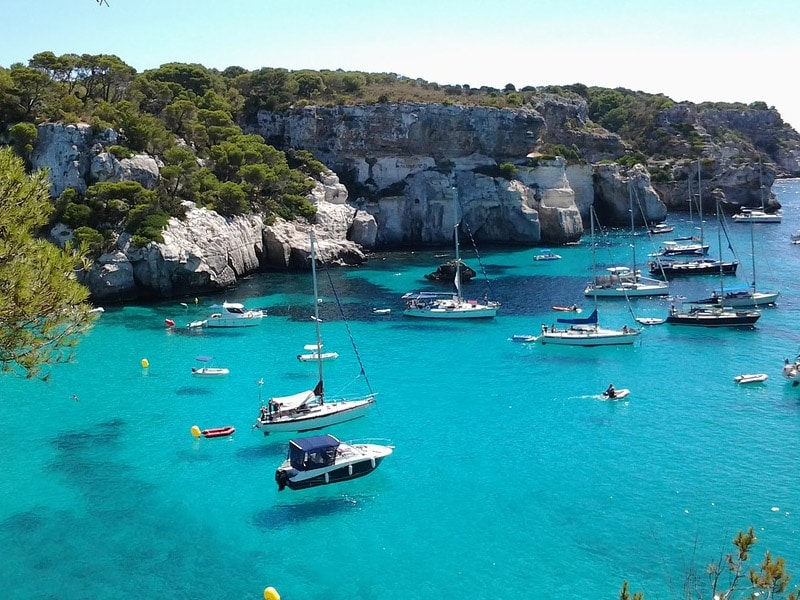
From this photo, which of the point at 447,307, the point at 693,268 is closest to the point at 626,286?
the point at 693,268

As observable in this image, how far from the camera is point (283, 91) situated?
284 feet

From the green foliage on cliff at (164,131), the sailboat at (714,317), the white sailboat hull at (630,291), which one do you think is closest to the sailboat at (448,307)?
the white sailboat hull at (630,291)

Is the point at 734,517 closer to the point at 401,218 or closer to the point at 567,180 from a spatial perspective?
the point at 401,218

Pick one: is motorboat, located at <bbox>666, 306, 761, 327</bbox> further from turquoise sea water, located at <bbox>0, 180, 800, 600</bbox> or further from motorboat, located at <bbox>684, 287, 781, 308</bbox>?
motorboat, located at <bbox>684, 287, 781, 308</bbox>

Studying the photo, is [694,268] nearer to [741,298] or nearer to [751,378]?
[741,298]

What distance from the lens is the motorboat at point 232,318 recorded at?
4803cm

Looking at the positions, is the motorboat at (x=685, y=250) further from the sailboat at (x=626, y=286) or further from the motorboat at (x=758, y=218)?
the motorboat at (x=758, y=218)

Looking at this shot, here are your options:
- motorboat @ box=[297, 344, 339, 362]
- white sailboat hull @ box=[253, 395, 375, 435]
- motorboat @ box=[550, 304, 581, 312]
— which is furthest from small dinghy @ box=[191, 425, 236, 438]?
motorboat @ box=[550, 304, 581, 312]

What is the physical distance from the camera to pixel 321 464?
82.4ft

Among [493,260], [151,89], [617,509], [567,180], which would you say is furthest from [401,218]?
[617,509]

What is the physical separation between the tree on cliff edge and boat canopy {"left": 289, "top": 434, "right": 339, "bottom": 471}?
38.6ft

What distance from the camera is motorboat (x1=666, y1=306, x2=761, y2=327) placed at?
152 ft

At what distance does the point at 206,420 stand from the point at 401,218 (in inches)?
2098

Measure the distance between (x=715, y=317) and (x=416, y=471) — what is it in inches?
1131
